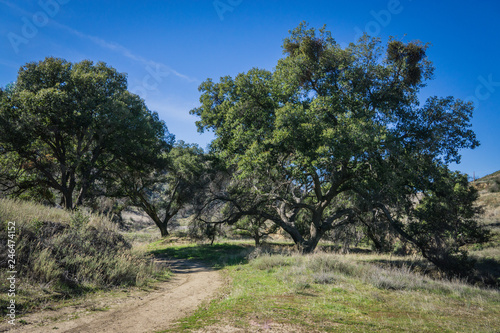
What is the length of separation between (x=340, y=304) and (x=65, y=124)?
20.6 metres

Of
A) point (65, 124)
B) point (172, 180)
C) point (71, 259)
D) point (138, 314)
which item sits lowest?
point (138, 314)

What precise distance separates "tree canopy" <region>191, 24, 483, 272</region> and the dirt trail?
7.04 metres

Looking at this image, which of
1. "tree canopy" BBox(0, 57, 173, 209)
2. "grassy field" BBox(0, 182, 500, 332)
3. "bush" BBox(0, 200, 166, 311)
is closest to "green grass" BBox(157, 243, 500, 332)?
"grassy field" BBox(0, 182, 500, 332)

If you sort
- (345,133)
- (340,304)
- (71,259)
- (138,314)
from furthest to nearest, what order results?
(345,133) < (71,259) < (340,304) < (138,314)

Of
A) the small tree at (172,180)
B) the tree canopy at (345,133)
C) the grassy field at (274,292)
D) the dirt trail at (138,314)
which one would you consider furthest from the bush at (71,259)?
the small tree at (172,180)

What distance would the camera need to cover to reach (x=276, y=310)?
5500mm

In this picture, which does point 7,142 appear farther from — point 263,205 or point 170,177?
point 263,205

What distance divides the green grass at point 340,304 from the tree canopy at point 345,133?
589cm

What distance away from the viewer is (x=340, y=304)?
614 cm

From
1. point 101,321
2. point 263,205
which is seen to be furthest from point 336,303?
point 263,205

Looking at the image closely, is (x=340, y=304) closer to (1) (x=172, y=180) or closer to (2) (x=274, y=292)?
(2) (x=274, y=292)

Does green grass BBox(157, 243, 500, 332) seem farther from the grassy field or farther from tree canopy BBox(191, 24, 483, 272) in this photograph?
tree canopy BBox(191, 24, 483, 272)

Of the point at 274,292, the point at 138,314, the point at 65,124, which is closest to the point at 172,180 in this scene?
the point at 65,124

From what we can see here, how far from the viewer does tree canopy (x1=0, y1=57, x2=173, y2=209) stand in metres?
16.3
